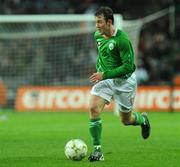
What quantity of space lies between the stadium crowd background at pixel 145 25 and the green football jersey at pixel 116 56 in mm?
14921

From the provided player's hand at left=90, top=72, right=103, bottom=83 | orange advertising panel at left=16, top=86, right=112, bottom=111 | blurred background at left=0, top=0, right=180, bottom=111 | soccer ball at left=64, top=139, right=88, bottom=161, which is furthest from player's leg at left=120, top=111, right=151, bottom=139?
orange advertising panel at left=16, top=86, right=112, bottom=111

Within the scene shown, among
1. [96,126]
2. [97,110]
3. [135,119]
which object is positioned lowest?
[135,119]

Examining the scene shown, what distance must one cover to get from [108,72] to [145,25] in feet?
60.2

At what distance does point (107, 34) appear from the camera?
984cm

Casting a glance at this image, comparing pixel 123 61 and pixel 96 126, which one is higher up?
pixel 123 61

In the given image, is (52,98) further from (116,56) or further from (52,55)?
(116,56)

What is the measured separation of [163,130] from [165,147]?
A: 13.6 ft

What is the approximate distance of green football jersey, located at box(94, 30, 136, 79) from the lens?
9758 millimetres

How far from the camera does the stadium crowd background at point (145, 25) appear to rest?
25.8m

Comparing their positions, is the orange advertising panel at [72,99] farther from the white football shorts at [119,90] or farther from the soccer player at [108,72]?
the soccer player at [108,72]

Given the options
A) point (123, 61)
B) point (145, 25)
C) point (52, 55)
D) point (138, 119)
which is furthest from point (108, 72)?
point (145, 25)

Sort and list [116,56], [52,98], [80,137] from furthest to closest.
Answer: [52,98] < [80,137] < [116,56]

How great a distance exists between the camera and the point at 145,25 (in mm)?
27859

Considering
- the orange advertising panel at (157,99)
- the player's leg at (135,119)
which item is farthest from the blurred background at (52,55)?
the player's leg at (135,119)
